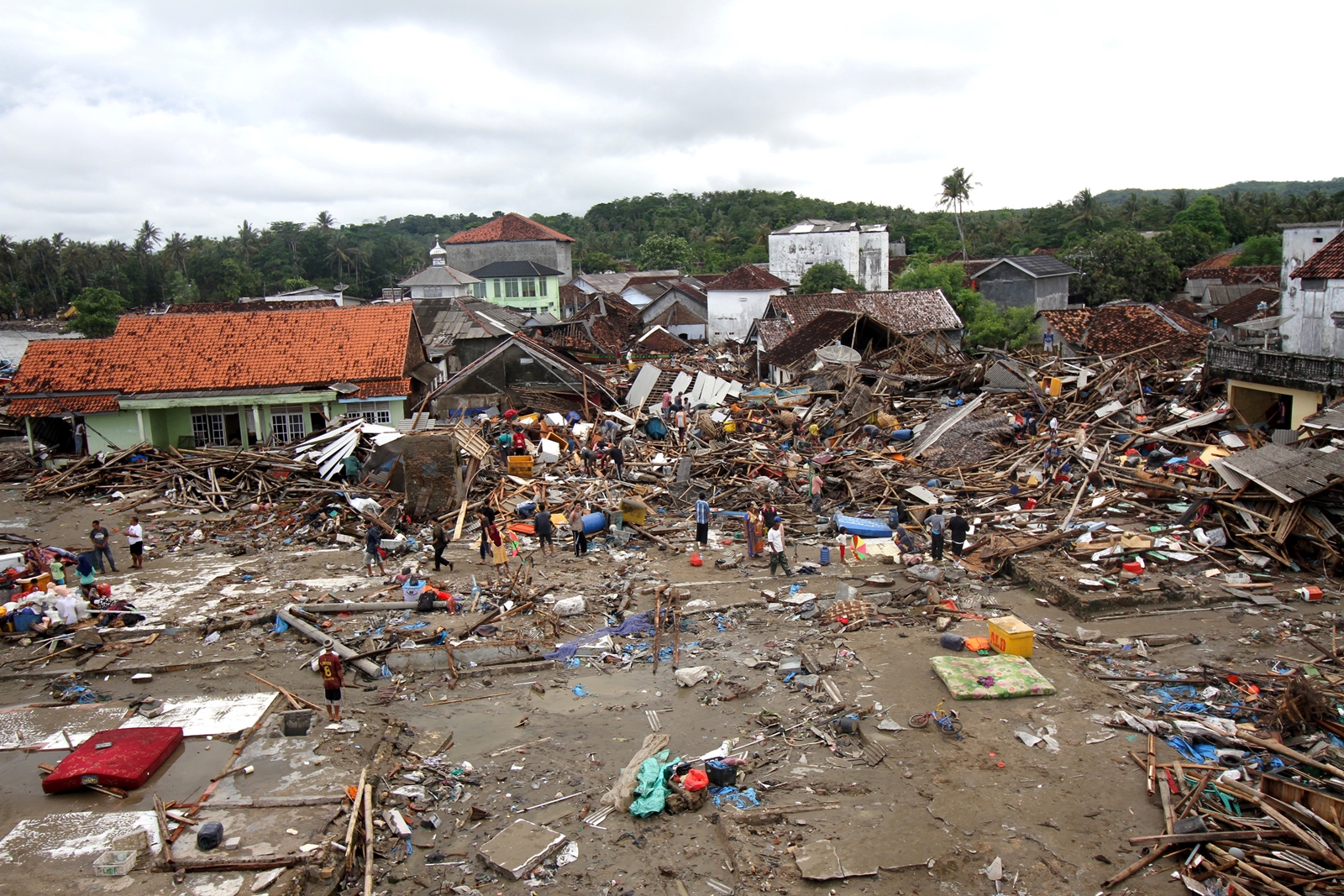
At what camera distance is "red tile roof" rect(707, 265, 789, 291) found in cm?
5100

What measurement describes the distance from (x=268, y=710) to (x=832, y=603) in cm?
831

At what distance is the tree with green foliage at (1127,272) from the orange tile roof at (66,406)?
49917mm

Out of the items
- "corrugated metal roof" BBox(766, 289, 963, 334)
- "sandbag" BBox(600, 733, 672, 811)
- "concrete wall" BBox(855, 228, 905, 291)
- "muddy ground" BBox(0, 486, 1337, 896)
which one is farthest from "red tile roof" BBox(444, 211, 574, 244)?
"sandbag" BBox(600, 733, 672, 811)

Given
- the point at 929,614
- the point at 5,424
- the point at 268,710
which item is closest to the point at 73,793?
the point at 268,710

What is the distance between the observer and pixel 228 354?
25312mm

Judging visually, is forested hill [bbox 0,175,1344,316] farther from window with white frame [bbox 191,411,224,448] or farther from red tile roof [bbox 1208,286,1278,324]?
window with white frame [bbox 191,411,224,448]

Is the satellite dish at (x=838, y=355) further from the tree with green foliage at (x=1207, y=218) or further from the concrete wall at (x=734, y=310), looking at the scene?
the tree with green foliage at (x=1207, y=218)

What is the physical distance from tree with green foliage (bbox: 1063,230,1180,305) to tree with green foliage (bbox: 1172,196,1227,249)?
17.8 metres

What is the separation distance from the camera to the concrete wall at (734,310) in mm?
50906

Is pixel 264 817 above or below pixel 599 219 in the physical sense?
below

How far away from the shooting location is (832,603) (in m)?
Answer: 13.7

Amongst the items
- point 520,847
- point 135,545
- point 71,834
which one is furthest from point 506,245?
point 520,847

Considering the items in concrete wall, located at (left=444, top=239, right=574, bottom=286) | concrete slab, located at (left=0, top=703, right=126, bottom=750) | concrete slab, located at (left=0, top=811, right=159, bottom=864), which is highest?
concrete wall, located at (left=444, top=239, right=574, bottom=286)

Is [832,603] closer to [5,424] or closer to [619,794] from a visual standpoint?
[619,794]
